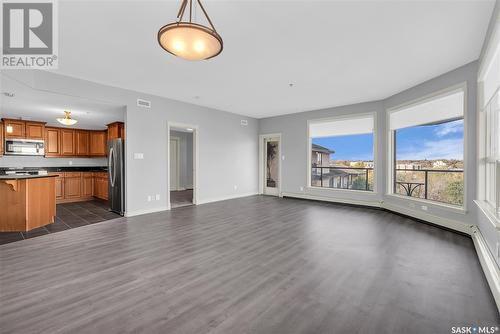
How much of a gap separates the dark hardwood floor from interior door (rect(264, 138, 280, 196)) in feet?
14.2

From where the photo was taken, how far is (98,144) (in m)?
8.09

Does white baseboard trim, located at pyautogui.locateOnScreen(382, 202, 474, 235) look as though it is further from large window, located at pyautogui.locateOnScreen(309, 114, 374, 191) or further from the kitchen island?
the kitchen island

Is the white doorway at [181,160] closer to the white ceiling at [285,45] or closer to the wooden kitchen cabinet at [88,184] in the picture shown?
the wooden kitchen cabinet at [88,184]

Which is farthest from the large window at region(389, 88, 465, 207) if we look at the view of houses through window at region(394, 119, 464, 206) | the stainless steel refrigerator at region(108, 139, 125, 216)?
the stainless steel refrigerator at region(108, 139, 125, 216)


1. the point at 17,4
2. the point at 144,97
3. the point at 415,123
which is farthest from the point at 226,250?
the point at 415,123

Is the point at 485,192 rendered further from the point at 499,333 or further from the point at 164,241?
the point at 164,241

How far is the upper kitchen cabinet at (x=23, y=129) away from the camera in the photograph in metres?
6.39

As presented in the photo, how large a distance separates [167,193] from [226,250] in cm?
326

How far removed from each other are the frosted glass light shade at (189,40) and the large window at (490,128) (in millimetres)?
2851

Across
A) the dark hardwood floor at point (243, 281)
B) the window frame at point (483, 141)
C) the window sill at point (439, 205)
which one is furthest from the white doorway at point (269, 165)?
the window frame at point (483, 141)

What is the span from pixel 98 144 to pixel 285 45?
7665 millimetres

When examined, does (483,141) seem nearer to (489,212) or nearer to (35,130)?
(489,212)

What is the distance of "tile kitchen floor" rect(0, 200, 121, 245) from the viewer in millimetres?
3812

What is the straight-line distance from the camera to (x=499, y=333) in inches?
65.5
